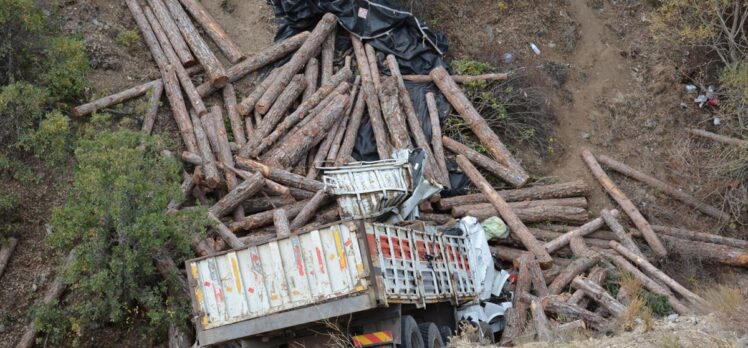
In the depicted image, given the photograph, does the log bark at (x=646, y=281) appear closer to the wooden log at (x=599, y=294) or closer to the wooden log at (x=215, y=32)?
the wooden log at (x=599, y=294)

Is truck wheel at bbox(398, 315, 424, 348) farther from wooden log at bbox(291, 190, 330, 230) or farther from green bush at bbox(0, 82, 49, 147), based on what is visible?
green bush at bbox(0, 82, 49, 147)

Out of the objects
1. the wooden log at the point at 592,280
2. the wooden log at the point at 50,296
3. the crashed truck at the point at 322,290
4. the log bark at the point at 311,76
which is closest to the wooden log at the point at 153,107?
the log bark at the point at 311,76

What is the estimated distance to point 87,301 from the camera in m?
14.6

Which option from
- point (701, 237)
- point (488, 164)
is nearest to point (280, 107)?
point (488, 164)

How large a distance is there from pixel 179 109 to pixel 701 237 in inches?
480

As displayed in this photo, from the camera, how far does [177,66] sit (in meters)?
20.4

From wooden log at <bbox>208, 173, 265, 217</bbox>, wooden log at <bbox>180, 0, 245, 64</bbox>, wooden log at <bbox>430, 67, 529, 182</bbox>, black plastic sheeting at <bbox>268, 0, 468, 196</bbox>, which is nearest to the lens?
wooden log at <bbox>208, 173, 265, 217</bbox>

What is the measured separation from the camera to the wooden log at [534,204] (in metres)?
19.5

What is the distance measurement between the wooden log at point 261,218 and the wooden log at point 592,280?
574 centimetres

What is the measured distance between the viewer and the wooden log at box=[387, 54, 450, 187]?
2009 cm

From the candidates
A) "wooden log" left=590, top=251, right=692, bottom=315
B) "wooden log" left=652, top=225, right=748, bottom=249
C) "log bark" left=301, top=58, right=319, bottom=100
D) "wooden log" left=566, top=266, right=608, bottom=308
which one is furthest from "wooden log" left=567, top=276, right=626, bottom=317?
"log bark" left=301, top=58, right=319, bottom=100

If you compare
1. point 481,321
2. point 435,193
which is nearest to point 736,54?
point 435,193

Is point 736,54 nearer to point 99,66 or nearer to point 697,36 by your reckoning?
point 697,36

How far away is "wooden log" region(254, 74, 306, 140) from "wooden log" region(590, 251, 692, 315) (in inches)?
315
